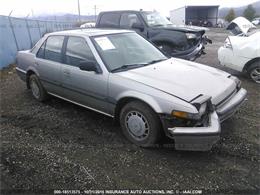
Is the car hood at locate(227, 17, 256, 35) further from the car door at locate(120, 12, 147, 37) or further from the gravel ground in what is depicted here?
the gravel ground

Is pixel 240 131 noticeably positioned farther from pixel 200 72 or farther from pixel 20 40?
pixel 20 40

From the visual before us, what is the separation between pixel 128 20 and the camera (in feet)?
31.0

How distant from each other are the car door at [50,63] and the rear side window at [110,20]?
4.61 m

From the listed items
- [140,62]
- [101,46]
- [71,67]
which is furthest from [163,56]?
[71,67]

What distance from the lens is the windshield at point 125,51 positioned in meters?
4.29

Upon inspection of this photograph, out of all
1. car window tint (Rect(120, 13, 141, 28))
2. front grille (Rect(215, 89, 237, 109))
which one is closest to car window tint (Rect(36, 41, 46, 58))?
front grille (Rect(215, 89, 237, 109))

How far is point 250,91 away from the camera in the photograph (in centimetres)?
620

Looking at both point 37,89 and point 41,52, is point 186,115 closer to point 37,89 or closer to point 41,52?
point 41,52

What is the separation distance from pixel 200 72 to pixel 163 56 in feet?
2.92

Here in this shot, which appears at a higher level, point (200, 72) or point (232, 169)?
point (200, 72)

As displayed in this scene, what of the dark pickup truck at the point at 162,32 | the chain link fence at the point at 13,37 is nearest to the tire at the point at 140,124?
the dark pickup truck at the point at 162,32

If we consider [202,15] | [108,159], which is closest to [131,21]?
[108,159]

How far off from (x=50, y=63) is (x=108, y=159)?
2.49 metres

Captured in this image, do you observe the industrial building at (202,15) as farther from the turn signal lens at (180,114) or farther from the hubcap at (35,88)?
the turn signal lens at (180,114)
